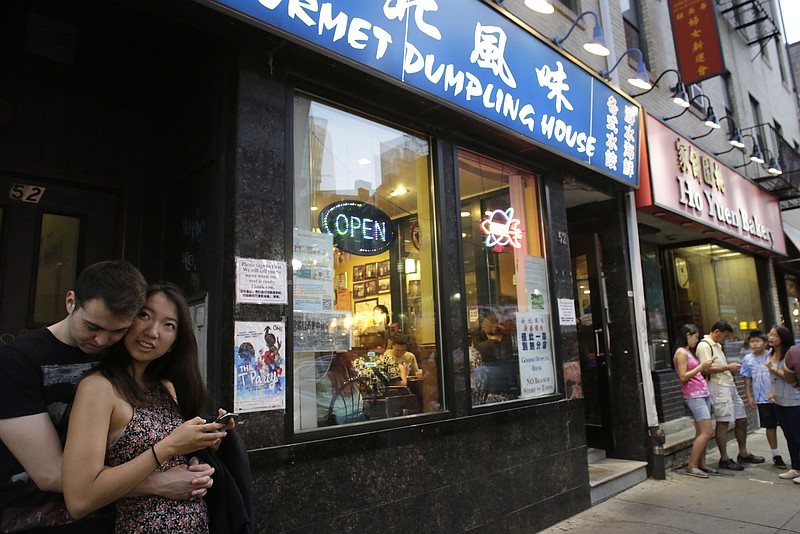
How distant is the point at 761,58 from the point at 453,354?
13922 mm

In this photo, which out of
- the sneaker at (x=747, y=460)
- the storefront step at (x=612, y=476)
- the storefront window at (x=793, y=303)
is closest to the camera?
the storefront step at (x=612, y=476)

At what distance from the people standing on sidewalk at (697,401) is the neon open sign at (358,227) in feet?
14.5

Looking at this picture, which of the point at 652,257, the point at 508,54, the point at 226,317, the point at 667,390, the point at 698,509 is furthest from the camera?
the point at 652,257

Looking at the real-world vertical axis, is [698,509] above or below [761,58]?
below

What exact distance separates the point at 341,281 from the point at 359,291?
0.95 feet

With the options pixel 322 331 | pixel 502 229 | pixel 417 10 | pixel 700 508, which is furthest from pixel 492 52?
pixel 700 508

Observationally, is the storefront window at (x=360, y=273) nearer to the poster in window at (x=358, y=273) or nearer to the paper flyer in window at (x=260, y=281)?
Result: the poster in window at (x=358, y=273)

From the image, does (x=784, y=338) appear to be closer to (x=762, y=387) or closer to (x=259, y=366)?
(x=762, y=387)

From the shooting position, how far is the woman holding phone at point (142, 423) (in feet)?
5.11

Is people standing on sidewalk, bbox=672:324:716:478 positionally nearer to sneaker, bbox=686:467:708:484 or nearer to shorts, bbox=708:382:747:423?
sneaker, bbox=686:467:708:484

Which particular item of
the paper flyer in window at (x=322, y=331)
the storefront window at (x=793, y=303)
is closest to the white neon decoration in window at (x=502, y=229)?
the paper flyer in window at (x=322, y=331)

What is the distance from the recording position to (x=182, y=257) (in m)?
3.52

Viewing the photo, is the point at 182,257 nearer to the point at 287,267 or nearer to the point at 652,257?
the point at 287,267

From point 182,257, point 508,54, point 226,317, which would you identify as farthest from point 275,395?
point 508,54
